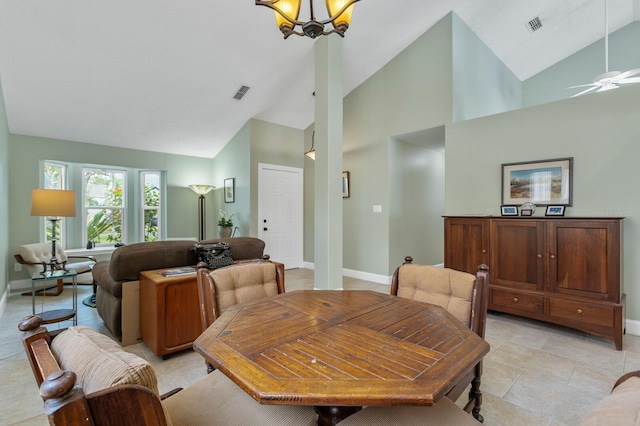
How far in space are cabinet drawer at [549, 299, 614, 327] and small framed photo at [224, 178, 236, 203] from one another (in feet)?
16.7

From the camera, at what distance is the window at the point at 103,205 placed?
543 centimetres

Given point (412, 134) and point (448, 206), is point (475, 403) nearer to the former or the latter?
point (448, 206)

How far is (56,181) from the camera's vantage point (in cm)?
513

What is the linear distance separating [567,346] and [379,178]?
3164 mm

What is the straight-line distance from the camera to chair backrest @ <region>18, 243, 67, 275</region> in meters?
4.19

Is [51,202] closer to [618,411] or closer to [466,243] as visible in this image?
[618,411]

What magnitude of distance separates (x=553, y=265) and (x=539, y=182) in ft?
3.30

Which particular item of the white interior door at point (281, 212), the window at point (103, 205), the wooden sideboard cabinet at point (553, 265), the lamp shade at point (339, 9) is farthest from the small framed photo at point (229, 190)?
the lamp shade at point (339, 9)

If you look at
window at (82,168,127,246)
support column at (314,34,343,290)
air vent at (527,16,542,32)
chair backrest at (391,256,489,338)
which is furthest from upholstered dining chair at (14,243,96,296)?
air vent at (527,16,542,32)

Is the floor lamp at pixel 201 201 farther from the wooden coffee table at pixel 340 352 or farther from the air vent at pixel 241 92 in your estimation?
the wooden coffee table at pixel 340 352

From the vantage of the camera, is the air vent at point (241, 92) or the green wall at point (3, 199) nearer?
the green wall at point (3, 199)

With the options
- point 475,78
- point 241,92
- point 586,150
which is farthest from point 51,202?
point 475,78

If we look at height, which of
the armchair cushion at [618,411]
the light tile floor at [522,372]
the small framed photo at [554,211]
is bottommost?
the light tile floor at [522,372]

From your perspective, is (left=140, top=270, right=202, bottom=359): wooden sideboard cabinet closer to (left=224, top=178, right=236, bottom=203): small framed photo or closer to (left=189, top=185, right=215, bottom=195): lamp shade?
(left=224, top=178, right=236, bottom=203): small framed photo
